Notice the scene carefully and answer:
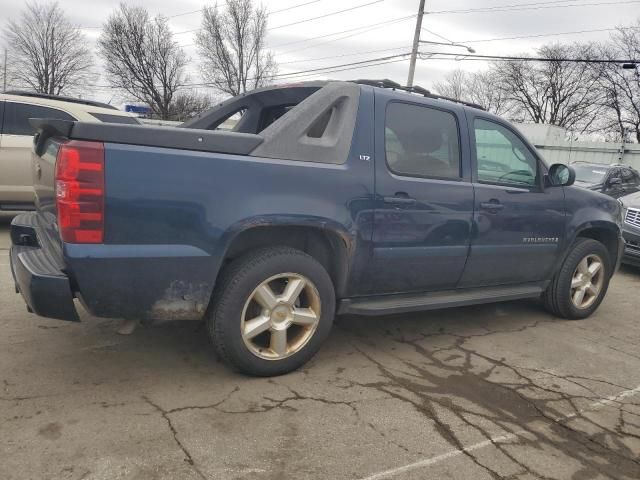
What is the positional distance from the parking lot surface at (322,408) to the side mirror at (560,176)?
137 cm

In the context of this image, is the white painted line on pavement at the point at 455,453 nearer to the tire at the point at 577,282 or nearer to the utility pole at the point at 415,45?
the tire at the point at 577,282

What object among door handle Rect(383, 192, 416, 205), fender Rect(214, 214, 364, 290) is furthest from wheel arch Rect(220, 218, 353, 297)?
door handle Rect(383, 192, 416, 205)

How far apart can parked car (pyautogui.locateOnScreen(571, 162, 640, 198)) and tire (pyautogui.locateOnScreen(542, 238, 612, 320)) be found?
268 inches

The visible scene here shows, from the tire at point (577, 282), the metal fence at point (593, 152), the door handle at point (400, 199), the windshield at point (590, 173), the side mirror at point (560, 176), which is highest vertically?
the metal fence at point (593, 152)

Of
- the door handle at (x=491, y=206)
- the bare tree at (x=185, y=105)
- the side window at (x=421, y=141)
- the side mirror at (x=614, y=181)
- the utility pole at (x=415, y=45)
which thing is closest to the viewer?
the side window at (x=421, y=141)

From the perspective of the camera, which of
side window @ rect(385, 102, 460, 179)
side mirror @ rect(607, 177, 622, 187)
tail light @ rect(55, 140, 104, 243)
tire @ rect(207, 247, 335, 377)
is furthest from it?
side mirror @ rect(607, 177, 622, 187)

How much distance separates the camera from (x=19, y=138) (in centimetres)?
717

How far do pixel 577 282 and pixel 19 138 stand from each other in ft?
23.5

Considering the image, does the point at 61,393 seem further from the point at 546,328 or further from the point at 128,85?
the point at 128,85

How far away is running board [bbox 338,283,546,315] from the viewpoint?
11.6 feet

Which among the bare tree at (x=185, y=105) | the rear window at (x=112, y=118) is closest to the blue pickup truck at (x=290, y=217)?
the rear window at (x=112, y=118)

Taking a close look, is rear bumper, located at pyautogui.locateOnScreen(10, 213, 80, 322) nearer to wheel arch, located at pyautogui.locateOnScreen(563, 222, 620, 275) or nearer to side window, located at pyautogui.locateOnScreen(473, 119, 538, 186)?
side window, located at pyautogui.locateOnScreen(473, 119, 538, 186)

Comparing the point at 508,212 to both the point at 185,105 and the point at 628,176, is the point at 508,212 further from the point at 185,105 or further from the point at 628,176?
the point at 185,105

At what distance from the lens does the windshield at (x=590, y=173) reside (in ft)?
38.4
